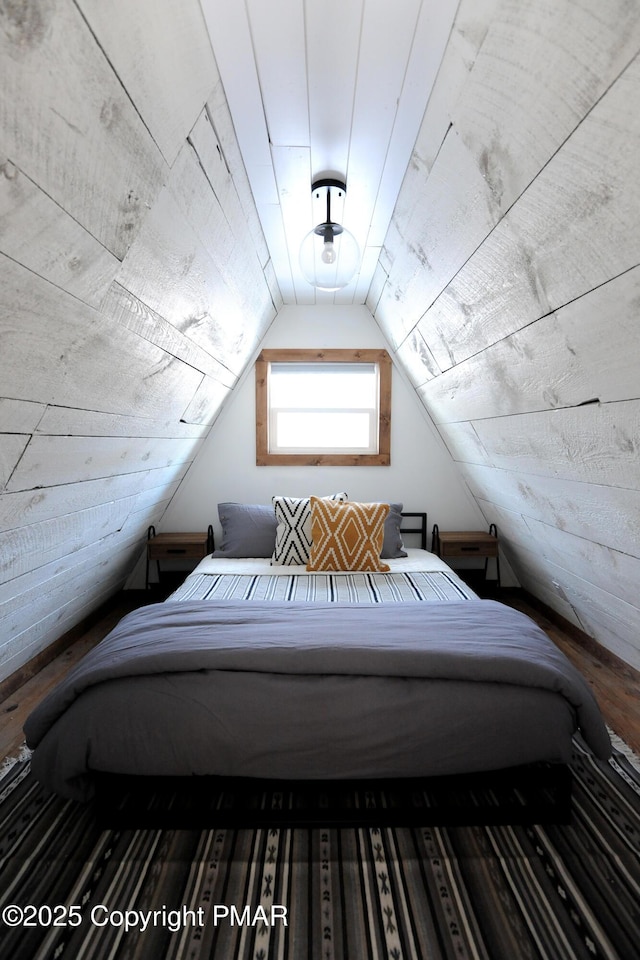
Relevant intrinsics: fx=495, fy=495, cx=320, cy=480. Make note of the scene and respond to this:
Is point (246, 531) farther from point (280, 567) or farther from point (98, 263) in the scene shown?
point (98, 263)

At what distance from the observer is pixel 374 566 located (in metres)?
2.83

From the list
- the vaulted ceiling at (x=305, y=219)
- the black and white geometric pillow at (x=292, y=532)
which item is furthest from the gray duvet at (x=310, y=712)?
the black and white geometric pillow at (x=292, y=532)

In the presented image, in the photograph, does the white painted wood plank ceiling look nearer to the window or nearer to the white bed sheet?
the window

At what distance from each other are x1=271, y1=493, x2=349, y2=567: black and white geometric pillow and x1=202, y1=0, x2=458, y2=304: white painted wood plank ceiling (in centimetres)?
168

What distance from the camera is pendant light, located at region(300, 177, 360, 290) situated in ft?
6.08

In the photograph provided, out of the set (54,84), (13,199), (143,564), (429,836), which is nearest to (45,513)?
(13,199)

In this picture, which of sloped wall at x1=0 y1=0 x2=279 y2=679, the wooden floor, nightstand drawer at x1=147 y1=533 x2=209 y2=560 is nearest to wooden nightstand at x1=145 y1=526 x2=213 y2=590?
nightstand drawer at x1=147 y1=533 x2=209 y2=560

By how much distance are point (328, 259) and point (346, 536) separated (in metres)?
1.51

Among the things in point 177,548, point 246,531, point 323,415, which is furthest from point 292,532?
point 323,415

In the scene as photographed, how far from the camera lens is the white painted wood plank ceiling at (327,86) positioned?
1096mm

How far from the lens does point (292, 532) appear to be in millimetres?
3027

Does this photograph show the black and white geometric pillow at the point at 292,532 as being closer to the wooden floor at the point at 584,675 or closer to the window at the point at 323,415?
the window at the point at 323,415

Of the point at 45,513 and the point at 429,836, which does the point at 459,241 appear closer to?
the point at 45,513

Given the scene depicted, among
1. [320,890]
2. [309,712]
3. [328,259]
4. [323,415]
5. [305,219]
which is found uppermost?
[305,219]
